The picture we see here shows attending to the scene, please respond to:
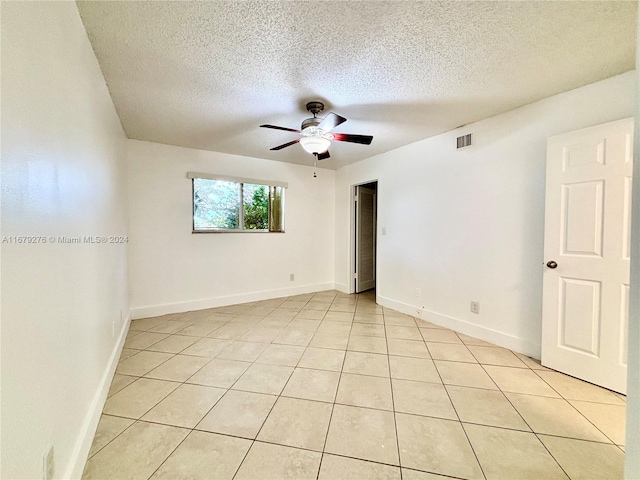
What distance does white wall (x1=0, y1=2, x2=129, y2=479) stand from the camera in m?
0.76

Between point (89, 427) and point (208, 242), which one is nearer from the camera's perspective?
point (89, 427)

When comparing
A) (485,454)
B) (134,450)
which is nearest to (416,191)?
(485,454)

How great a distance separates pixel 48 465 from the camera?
937 millimetres

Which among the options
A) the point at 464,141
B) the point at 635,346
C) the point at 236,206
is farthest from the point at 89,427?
the point at 464,141

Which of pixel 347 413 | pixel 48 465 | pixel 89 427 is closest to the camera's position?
pixel 48 465

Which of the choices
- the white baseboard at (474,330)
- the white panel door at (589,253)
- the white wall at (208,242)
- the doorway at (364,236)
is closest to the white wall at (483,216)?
the white baseboard at (474,330)

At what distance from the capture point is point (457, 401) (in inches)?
69.4

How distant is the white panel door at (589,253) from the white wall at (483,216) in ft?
0.56

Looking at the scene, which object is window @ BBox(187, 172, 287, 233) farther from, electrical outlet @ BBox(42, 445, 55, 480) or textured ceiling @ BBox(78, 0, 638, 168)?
electrical outlet @ BBox(42, 445, 55, 480)

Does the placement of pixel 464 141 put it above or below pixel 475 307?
above

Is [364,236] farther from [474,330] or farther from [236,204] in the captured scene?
[474,330]

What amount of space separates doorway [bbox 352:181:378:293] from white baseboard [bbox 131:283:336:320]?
0.65 meters

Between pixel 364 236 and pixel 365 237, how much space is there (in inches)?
1.6

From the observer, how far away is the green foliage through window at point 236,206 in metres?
3.85
